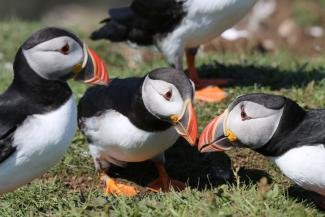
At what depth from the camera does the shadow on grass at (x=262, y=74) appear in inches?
312

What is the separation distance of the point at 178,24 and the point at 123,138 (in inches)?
77.9

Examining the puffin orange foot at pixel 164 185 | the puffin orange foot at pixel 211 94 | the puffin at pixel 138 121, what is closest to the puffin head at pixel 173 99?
the puffin at pixel 138 121

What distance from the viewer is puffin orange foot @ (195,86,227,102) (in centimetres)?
737

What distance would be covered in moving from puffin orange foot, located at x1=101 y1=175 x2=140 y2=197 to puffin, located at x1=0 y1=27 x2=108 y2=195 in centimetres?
95

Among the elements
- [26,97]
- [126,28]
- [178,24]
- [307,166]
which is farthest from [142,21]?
[307,166]

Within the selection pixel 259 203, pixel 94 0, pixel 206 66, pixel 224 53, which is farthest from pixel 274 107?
pixel 94 0

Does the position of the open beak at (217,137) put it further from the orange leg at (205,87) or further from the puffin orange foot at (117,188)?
the orange leg at (205,87)

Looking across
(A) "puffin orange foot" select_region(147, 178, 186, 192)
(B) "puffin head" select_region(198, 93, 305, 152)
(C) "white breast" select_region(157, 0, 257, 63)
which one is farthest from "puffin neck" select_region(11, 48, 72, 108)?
(C) "white breast" select_region(157, 0, 257, 63)

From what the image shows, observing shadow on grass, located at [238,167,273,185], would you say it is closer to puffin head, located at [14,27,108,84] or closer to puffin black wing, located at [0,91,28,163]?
puffin head, located at [14,27,108,84]

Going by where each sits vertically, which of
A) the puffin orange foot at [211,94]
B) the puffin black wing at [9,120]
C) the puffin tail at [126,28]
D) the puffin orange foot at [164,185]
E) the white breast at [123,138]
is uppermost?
the puffin black wing at [9,120]

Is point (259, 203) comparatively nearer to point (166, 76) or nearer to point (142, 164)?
point (166, 76)

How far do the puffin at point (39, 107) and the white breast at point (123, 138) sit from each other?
606 mm

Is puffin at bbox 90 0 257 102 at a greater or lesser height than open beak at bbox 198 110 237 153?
lesser

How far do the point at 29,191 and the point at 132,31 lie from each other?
2.54 meters
